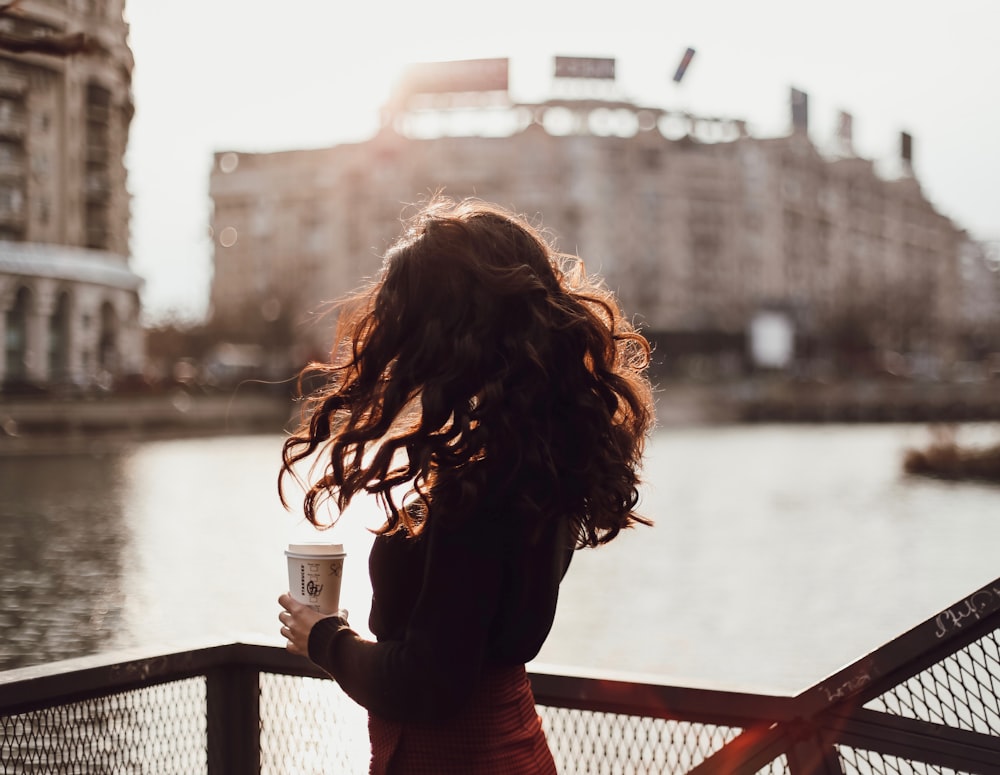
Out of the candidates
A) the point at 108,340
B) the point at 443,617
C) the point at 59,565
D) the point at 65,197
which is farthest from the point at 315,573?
the point at 108,340

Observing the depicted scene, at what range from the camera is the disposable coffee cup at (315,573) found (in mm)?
1818

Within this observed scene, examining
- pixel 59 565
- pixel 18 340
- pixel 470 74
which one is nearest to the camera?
pixel 470 74

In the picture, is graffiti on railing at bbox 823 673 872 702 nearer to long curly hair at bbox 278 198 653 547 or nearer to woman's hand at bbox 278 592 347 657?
long curly hair at bbox 278 198 653 547

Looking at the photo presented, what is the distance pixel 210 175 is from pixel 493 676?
313 feet

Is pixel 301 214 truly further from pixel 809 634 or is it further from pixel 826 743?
pixel 826 743

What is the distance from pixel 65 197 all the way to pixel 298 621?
87.3ft

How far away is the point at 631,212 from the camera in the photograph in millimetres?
85875

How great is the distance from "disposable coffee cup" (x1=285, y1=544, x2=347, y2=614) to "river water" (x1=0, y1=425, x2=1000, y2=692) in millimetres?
736

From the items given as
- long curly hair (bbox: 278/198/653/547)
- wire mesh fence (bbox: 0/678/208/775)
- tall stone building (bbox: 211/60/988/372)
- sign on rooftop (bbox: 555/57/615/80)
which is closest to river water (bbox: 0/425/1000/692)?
wire mesh fence (bbox: 0/678/208/775)

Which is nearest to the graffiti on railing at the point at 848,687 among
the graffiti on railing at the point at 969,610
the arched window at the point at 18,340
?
the graffiti on railing at the point at 969,610

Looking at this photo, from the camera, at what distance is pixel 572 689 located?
2385mm

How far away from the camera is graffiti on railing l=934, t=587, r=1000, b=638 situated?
211cm

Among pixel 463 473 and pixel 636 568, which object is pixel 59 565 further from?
pixel 463 473

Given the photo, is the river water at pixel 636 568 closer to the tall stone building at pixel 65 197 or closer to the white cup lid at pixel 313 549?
the white cup lid at pixel 313 549
